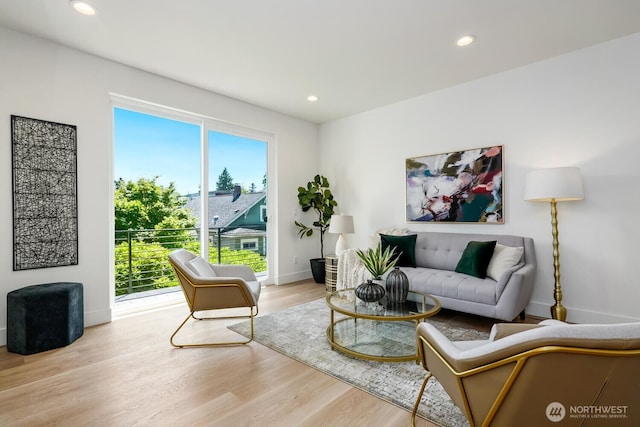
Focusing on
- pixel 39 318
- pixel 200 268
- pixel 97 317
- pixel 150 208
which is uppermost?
pixel 150 208

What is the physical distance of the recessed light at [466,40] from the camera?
9.45 feet

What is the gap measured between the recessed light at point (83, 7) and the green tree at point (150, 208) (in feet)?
5.62

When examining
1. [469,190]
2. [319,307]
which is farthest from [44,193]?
[469,190]

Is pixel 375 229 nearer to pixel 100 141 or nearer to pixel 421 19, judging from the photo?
pixel 421 19

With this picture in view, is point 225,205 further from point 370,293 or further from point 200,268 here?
point 370,293

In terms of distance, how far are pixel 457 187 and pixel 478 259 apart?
1.12 metres

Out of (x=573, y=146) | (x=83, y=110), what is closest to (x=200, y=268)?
(x=83, y=110)

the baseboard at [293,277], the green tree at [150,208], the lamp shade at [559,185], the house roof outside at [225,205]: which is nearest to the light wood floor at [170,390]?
the green tree at [150,208]

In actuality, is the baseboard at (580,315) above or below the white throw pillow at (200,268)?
below

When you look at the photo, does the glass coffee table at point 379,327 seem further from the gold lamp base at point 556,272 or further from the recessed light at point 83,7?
the recessed light at point 83,7

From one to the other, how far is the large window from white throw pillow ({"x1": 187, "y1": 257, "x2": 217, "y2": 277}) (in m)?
1.15

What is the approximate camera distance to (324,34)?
9.33 ft

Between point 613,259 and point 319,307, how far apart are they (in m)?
3.02

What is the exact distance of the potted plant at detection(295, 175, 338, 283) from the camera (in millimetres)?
5145
